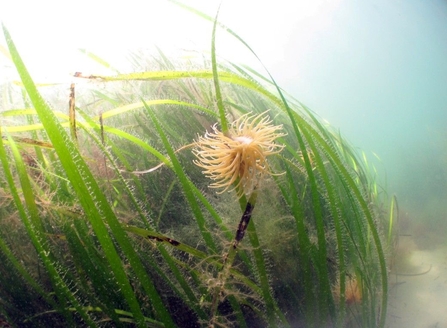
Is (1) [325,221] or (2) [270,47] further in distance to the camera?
(2) [270,47]

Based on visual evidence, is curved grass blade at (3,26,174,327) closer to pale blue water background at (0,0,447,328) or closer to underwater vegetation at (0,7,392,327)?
underwater vegetation at (0,7,392,327)

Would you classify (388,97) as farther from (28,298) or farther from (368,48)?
(28,298)

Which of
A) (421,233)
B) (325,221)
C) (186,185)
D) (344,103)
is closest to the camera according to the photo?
(186,185)

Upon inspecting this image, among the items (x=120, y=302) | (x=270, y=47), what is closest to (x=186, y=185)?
(x=120, y=302)

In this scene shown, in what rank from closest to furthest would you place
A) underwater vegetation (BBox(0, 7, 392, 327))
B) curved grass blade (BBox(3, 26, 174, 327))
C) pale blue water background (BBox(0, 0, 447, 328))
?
curved grass blade (BBox(3, 26, 174, 327)) < underwater vegetation (BBox(0, 7, 392, 327)) < pale blue water background (BBox(0, 0, 447, 328))

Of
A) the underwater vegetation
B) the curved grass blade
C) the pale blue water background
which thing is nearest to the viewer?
the curved grass blade

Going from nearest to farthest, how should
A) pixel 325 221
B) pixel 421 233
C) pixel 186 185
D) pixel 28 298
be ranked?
pixel 186 185, pixel 28 298, pixel 325 221, pixel 421 233

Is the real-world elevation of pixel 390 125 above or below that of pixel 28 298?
above

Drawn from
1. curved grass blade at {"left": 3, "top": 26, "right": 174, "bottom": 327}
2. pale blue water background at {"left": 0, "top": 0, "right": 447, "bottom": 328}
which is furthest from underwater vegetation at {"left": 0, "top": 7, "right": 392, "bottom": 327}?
pale blue water background at {"left": 0, "top": 0, "right": 447, "bottom": 328}

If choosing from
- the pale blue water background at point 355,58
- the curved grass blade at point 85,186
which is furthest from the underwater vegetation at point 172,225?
the pale blue water background at point 355,58
